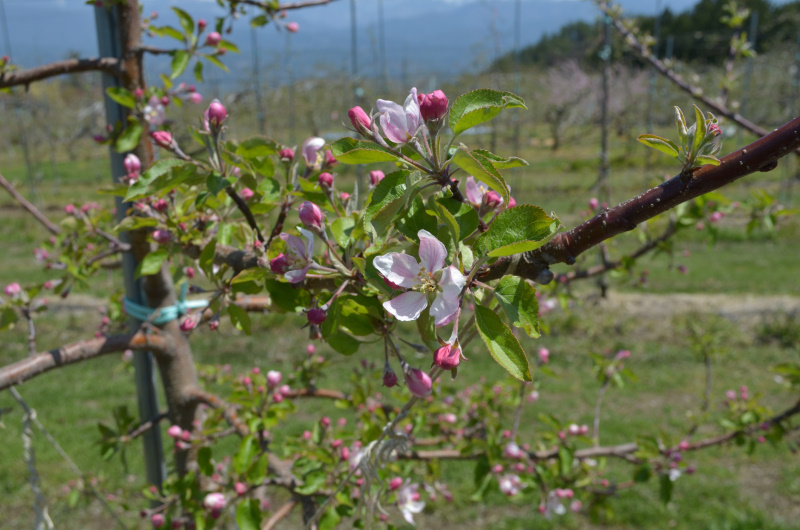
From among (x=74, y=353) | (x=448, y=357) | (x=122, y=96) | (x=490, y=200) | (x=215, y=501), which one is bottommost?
(x=215, y=501)

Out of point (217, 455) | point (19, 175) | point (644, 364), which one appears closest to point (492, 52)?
point (644, 364)

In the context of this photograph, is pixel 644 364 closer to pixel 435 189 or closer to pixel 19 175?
pixel 435 189

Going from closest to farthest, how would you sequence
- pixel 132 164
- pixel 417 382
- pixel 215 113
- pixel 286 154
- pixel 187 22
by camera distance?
pixel 417 382 → pixel 215 113 → pixel 286 154 → pixel 132 164 → pixel 187 22

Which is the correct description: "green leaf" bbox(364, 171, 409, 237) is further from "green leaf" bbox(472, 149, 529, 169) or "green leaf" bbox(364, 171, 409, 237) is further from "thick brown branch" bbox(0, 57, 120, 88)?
"thick brown branch" bbox(0, 57, 120, 88)

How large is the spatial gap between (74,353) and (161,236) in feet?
1.77

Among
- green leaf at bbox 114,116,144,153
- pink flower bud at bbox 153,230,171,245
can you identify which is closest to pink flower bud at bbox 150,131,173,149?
pink flower bud at bbox 153,230,171,245

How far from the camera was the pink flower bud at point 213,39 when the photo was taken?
→ 1.66 meters

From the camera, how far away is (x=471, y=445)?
1700 millimetres

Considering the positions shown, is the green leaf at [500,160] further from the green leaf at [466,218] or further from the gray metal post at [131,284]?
the gray metal post at [131,284]

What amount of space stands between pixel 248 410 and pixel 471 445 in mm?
610

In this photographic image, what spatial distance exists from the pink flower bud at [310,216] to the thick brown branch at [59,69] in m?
1.04

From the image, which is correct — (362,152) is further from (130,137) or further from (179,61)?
(179,61)

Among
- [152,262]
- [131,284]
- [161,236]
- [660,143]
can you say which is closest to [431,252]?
[660,143]

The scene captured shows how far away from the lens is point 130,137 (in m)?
1.50
